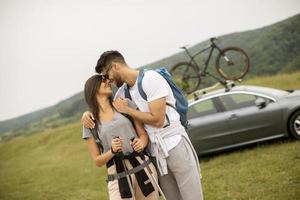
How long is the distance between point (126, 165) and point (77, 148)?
63.3 ft

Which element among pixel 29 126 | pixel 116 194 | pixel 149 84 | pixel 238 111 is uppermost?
pixel 149 84

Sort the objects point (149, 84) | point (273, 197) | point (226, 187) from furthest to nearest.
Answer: point (226, 187) → point (273, 197) → point (149, 84)

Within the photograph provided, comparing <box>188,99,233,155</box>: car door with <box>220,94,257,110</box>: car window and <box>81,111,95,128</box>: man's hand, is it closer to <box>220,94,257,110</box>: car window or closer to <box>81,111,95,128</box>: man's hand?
<box>220,94,257,110</box>: car window

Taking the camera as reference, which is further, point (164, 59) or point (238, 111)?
point (164, 59)

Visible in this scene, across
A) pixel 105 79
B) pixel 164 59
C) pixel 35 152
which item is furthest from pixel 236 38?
pixel 105 79

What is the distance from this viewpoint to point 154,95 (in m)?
3.98

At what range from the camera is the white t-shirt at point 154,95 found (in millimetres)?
3990

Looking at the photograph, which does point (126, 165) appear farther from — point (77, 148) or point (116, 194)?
point (77, 148)

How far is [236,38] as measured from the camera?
71.9 meters

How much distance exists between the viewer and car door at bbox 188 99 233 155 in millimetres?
10461

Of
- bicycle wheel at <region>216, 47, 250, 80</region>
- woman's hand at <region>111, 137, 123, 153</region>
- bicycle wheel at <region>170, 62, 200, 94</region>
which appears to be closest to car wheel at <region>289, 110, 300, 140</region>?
bicycle wheel at <region>216, 47, 250, 80</region>

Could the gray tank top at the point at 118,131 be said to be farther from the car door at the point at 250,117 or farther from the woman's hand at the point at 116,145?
the car door at the point at 250,117

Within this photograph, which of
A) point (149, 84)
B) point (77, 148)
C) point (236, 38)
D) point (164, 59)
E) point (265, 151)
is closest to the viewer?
point (149, 84)

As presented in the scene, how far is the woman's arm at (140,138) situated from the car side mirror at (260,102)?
246 inches
